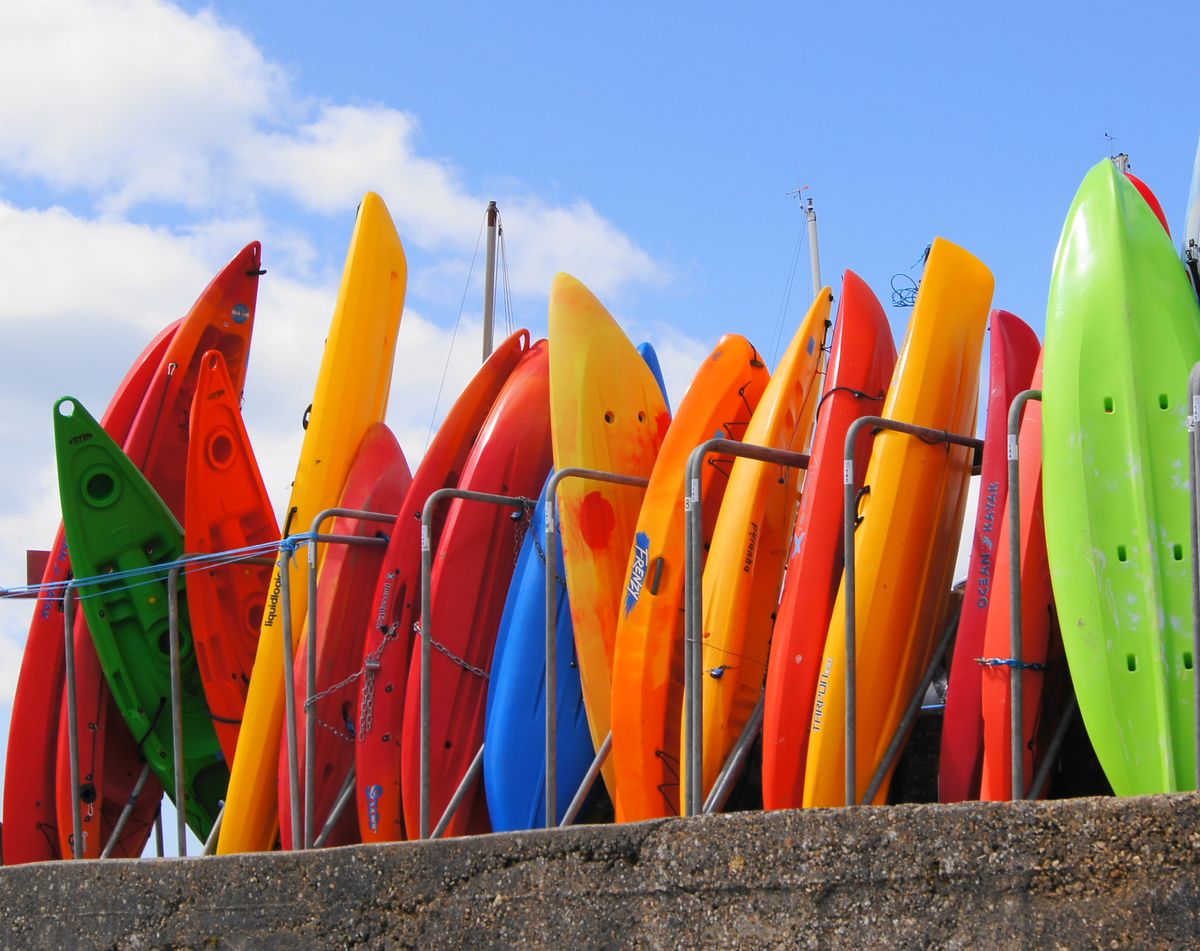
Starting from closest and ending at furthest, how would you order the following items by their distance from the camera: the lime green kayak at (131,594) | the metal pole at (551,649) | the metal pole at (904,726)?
the metal pole at (904,726) < the metal pole at (551,649) < the lime green kayak at (131,594)

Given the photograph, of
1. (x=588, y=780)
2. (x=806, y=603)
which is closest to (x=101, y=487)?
(x=588, y=780)

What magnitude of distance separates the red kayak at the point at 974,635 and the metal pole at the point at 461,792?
5.59 feet

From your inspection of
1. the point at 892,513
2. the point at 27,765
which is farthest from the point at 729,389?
the point at 27,765

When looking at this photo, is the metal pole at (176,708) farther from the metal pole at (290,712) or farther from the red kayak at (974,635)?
the red kayak at (974,635)

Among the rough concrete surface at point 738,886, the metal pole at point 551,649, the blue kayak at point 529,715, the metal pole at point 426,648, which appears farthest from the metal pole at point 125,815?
the metal pole at point 551,649

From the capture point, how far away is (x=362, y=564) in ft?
22.0

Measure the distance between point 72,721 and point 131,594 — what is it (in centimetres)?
62

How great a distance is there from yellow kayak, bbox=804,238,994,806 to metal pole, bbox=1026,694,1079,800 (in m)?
0.46

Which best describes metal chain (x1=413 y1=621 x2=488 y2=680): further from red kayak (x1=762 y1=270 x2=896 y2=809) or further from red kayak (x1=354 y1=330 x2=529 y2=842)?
red kayak (x1=762 y1=270 x2=896 y2=809)

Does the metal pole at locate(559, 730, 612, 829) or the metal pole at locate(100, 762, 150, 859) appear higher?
the metal pole at locate(559, 730, 612, 829)

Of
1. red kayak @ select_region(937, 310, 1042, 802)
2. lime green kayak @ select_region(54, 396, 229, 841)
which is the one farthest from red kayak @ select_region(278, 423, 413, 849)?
red kayak @ select_region(937, 310, 1042, 802)

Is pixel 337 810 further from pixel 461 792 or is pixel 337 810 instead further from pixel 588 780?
pixel 588 780

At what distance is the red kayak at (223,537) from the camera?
702 centimetres

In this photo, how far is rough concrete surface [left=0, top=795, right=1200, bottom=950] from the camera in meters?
3.47
